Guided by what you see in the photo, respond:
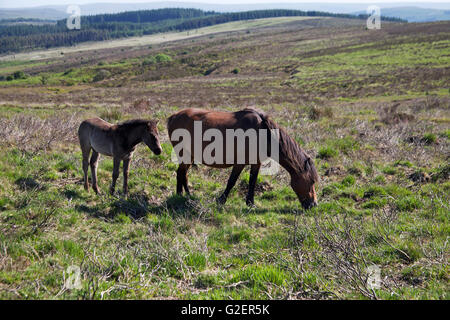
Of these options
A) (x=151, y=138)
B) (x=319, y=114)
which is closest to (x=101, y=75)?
(x=319, y=114)

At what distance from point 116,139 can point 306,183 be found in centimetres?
385

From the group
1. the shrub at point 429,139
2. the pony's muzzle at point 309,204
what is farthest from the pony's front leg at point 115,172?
the shrub at point 429,139

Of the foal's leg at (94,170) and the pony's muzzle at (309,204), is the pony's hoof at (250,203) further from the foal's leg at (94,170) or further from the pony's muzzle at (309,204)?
the foal's leg at (94,170)

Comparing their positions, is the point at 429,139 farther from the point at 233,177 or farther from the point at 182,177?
the point at 182,177

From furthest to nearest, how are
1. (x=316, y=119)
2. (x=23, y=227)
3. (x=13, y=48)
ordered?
(x=13, y=48) < (x=316, y=119) < (x=23, y=227)

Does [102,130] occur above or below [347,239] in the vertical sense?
above

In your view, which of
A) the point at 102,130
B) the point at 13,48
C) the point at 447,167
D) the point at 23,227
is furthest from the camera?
the point at 13,48

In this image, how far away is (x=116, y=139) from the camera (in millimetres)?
6473

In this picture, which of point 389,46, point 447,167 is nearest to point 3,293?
point 447,167

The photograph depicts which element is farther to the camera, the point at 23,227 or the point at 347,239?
the point at 23,227

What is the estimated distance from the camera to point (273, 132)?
619 centimetres

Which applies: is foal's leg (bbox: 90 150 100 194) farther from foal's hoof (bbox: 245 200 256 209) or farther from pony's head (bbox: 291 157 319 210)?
pony's head (bbox: 291 157 319 210)

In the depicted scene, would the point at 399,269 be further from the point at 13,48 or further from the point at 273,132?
the point at 13,48
